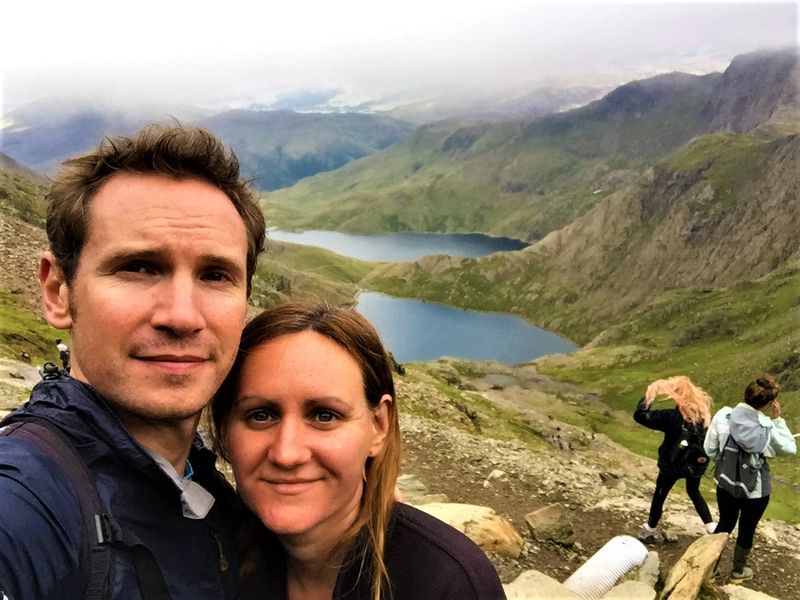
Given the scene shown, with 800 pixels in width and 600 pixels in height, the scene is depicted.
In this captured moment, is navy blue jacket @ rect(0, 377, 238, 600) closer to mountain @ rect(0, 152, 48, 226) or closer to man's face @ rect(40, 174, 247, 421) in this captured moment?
man's face @ rect(40, 174, 247, 421)

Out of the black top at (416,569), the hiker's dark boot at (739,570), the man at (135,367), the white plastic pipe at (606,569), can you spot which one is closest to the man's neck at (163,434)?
the man at (135,367)

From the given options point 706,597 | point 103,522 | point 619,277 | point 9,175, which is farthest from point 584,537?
point 619,277

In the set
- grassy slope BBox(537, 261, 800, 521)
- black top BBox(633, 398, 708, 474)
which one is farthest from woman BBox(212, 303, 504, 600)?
grassy slope BBox(537, 261, 800, 521)

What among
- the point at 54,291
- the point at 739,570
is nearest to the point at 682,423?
the point at 739,570

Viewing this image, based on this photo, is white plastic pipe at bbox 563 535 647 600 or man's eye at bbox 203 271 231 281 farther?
white plastic pipe at bbox 563 535 647 600

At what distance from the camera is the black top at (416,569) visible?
3000 mm

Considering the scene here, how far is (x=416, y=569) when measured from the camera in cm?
307

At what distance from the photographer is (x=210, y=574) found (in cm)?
276

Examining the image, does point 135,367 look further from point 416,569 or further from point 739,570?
point 739,570

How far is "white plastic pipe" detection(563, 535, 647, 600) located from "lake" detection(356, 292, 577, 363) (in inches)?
5300

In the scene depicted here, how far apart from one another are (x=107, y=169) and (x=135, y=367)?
3.42ft

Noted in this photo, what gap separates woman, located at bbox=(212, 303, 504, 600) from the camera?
10.1ft

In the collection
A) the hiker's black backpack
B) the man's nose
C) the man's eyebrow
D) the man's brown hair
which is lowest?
the hiker's black backpack

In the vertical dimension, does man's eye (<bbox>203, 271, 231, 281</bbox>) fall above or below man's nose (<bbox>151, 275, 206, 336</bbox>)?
above
